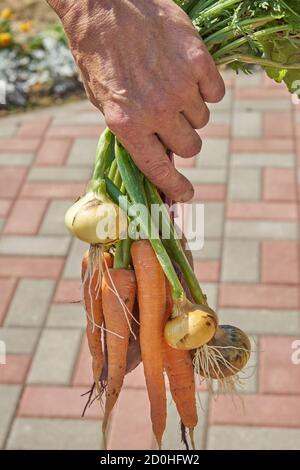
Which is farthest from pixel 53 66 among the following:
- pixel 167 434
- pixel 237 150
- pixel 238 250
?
pixel 167 434

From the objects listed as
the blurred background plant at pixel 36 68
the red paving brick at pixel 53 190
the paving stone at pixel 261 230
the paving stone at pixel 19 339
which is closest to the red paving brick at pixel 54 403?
the paving stone at pixel 19 339

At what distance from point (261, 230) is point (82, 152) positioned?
3.09ft

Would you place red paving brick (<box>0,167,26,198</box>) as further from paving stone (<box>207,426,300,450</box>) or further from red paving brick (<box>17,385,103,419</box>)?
paving stone (<box>207,426,300,450</box>)

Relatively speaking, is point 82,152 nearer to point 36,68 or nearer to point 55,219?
point 55,219

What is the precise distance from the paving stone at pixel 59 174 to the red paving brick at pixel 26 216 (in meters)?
0.17

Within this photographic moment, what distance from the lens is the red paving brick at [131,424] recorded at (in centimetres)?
243

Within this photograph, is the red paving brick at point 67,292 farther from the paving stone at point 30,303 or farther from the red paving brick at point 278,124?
the red paving brick at point 278,124

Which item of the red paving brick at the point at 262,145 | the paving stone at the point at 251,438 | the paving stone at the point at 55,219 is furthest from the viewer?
the red paving brick at the point at 262,145

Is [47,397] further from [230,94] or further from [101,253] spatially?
[230,94]

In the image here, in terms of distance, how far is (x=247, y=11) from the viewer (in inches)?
58.0

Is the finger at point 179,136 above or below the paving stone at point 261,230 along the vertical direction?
above

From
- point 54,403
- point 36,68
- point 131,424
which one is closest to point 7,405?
point 54,403

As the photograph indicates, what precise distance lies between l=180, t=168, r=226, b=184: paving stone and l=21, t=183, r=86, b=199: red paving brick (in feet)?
1.39

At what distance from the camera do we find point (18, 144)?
12.7ft
